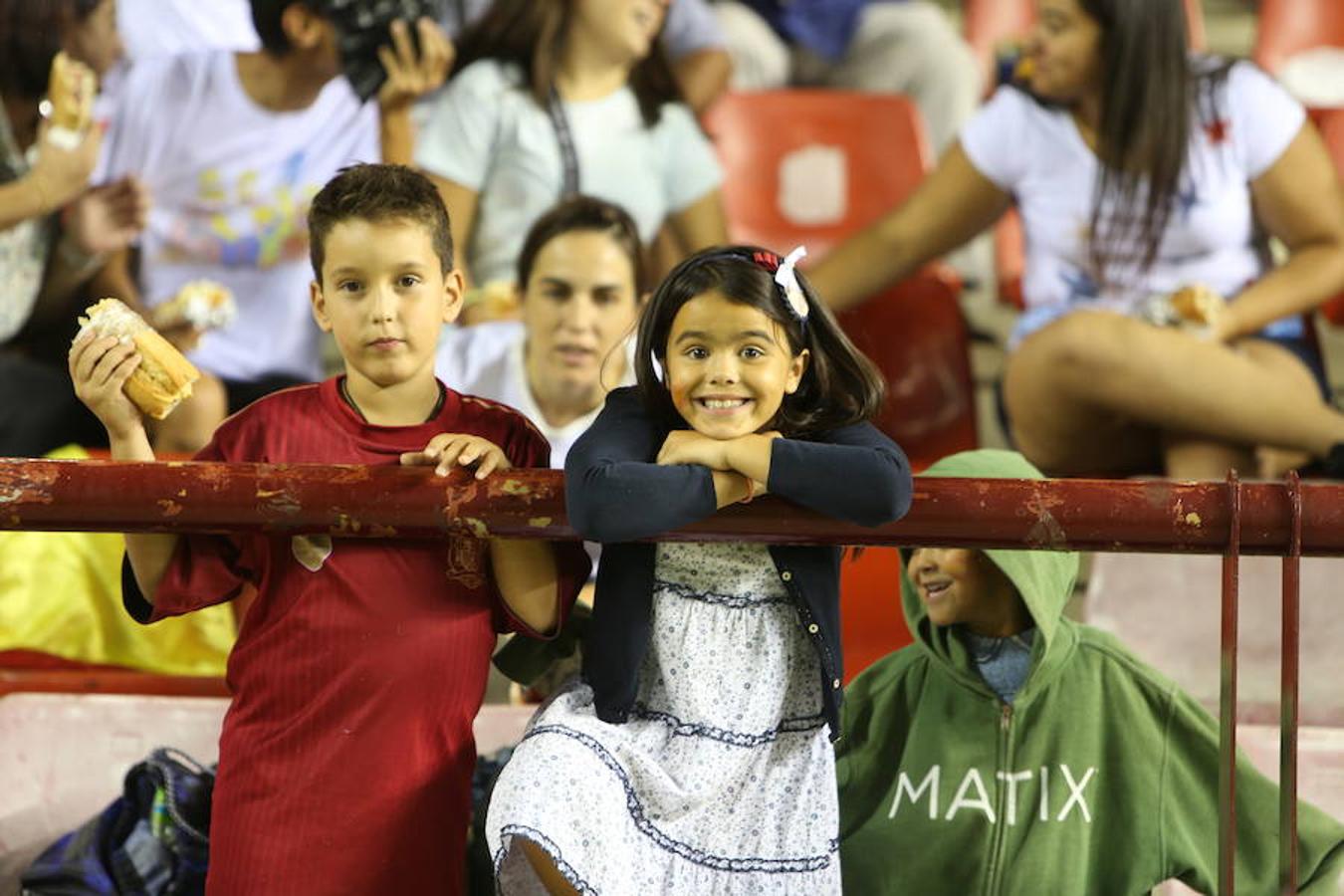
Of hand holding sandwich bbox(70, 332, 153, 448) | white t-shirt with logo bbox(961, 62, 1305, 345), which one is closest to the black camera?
white t-shirt with logo bbox(961, 62, 1305, 345)

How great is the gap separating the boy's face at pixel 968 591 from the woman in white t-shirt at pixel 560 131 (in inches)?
56.4

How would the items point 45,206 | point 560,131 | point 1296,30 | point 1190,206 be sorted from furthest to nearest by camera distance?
point 1296,30 < point 560,131 < point 45,206 < point 1190,206

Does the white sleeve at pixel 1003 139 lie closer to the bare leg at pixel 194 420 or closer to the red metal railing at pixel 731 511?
the bare leg at pixel 194 420

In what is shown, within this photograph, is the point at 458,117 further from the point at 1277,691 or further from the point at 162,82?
the point at 1277,691

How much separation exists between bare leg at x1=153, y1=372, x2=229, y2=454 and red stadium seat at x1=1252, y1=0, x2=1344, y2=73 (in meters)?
2.11

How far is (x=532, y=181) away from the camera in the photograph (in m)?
3.42

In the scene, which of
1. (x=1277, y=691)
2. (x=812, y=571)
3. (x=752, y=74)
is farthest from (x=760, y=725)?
(x=752, y=74)

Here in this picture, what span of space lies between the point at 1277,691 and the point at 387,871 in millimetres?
1450

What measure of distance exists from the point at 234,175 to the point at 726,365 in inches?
74.3

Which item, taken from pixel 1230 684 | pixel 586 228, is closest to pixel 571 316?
pixel 586 228

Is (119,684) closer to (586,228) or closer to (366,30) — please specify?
(586,228)

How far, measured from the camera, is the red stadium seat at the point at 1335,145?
3.75 m

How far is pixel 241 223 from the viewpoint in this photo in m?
3.48

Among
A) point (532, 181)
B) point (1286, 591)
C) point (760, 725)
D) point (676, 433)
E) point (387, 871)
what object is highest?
point (532, 181)
